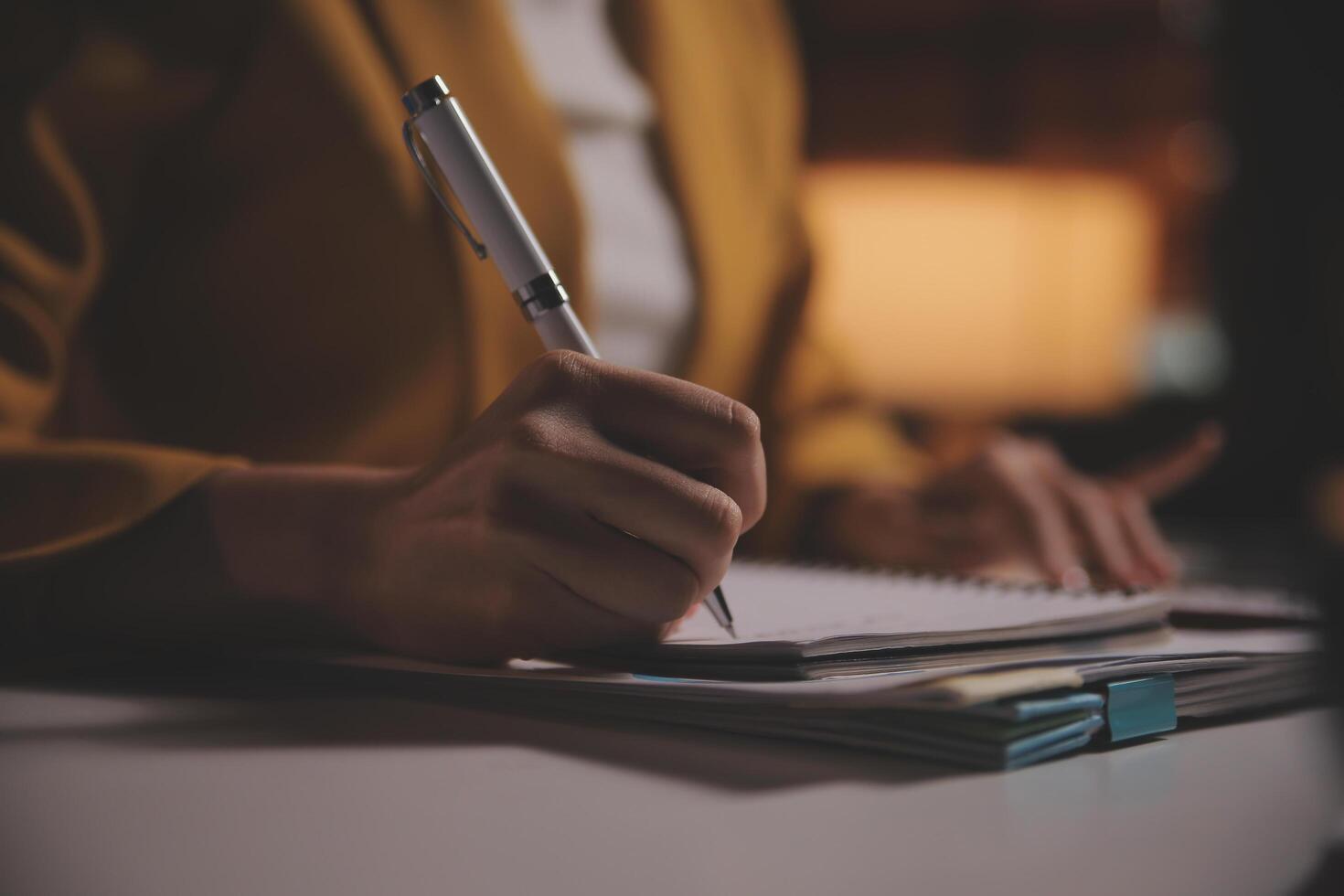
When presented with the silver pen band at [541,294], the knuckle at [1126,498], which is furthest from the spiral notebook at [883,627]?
the knuckle at [1126,498]

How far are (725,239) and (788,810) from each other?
0.55 metres

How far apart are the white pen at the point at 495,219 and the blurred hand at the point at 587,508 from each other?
0.09 ft

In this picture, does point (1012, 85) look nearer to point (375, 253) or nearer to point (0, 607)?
point (375, 253)

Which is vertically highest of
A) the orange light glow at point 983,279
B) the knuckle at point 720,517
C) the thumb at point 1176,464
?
the orange light glow at point 983,279

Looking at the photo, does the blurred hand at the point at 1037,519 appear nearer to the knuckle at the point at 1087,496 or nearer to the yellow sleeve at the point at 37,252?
the knuckle at the point at 1087,496

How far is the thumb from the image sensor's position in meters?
0.55

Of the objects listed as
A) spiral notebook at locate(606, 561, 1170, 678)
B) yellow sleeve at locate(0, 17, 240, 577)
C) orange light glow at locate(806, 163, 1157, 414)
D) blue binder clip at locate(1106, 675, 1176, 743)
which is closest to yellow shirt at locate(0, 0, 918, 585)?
yellow sleeve at locate(0, 17, 240, 577)

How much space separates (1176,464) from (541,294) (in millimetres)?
402

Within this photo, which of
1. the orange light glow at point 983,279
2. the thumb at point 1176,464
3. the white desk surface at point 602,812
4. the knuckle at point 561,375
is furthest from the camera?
the orange light glow at point 983,279

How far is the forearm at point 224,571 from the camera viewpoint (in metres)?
0.34

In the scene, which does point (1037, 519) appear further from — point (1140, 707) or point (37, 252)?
point (37, 252)

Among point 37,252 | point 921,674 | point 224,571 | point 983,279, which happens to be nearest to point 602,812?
point 921,674

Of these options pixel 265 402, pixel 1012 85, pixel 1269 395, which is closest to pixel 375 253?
pixel 265 402

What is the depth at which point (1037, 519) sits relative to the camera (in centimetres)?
56
